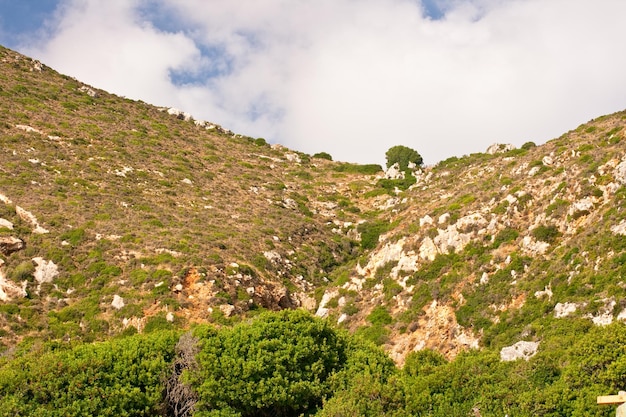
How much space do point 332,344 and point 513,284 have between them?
39.5 ft

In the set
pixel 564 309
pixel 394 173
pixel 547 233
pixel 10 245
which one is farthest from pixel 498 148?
pixel 10 245

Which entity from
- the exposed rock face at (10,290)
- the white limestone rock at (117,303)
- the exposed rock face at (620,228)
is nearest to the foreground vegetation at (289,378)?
the exposed rock face at (620,228)

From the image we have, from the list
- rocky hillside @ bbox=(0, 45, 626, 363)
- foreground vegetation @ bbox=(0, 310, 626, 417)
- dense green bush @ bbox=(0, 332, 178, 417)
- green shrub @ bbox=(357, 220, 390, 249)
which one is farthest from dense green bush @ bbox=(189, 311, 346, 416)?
green shrub @ bbox=(357, 220, 390, 249)

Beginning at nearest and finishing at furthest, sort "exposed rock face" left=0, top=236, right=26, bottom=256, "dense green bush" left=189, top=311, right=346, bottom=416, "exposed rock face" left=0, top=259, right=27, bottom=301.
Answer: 1. "dense green bush" left=189, top=311, right=346, bottom=416
2. "exposed rock face" left=0, top=259, right=27, bottom=301
3. "exposed rock face" left=0, top=236, right=26, bottom=256

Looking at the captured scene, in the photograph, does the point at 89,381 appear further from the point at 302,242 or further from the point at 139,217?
the point at 302,242

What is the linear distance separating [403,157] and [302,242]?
30218 millimetres

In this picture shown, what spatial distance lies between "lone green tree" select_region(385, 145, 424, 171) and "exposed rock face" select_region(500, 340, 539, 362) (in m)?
49.8

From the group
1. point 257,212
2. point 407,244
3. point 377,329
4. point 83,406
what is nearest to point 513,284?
point 377,329

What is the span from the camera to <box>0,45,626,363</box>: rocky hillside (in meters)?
28.3

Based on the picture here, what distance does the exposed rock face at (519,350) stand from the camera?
22.6 metres

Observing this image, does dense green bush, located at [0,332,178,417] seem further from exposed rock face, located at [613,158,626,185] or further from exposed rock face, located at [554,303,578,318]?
exposed rock face, located at [613,158,626,185]

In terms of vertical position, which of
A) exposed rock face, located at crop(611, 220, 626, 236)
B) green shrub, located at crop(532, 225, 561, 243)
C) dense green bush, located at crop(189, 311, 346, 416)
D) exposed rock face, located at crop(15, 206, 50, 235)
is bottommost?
dense green bush, located at crop(189, 311, 346, 416)

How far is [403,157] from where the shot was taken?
74188mm

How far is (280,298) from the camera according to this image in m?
38.7
